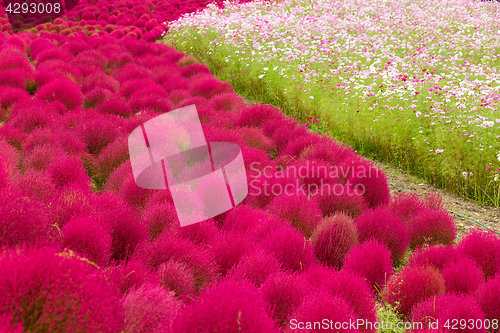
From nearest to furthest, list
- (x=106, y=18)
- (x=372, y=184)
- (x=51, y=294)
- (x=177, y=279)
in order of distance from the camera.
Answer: (x=51, y=294)
(x=177, y=279)
(x=372, y=184)
(x=106, y=18)

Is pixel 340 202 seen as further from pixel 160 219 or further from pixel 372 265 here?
pixel 160 219

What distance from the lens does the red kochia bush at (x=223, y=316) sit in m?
1.26

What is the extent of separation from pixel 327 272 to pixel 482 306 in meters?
0.80

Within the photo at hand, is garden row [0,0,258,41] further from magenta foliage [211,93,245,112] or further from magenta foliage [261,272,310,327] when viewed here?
magenta foliage [261,272,310,327]

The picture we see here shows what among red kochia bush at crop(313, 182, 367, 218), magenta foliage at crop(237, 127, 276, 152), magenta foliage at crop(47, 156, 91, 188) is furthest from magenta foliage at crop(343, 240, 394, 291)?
magenta foliage at crop(237, 127, 276, 152)

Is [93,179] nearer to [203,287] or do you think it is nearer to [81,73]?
[203,287]

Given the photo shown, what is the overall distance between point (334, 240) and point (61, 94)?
3624 millimetres

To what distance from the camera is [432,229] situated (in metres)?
2.99

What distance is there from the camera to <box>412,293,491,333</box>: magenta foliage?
1888 millimetres

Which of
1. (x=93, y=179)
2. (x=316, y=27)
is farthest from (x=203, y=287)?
(x=316, y=27)

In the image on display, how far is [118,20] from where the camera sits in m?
11.8

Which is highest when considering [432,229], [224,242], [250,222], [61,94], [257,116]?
[61,94]

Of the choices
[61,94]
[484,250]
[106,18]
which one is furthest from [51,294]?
[106,18]

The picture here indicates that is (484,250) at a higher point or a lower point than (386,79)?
lower
